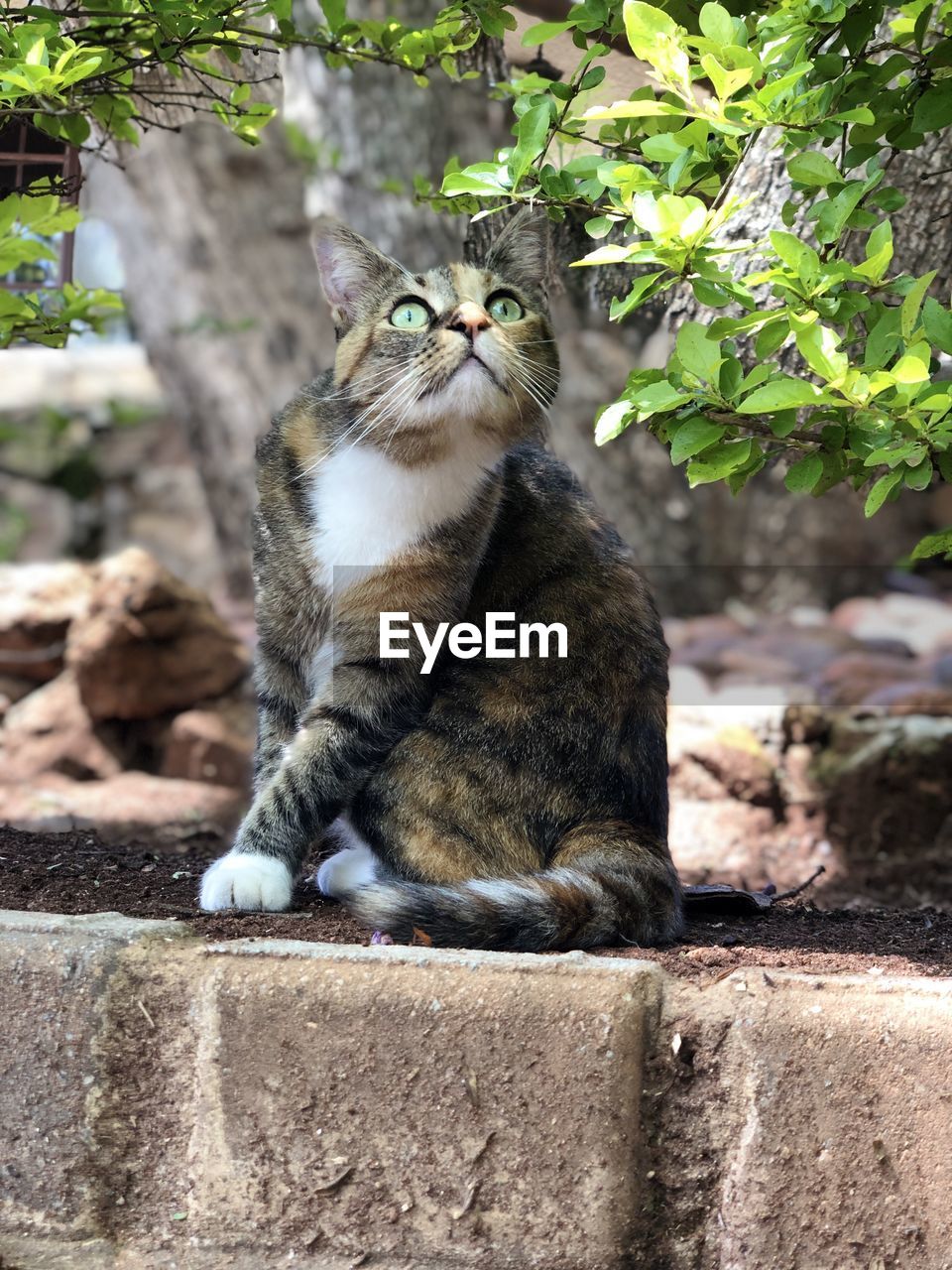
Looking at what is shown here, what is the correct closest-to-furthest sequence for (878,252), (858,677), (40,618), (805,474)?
(878,252)
(805,474)
(40,618)
(858,677)

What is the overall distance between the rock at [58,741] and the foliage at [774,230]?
379cm

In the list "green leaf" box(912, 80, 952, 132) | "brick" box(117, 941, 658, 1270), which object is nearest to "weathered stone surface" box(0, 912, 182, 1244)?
"brick" box(117, 941, 658, 1270)

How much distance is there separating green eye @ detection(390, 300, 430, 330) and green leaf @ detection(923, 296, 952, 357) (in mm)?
956

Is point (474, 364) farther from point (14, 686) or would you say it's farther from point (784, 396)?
point (14, 686)

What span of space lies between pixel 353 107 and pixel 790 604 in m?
4.30

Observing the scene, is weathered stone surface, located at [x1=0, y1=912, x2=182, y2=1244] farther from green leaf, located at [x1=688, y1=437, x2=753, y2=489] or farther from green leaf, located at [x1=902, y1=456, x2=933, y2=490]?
green leaf, located at [x1=902, y1=456, x2=933, y2=490]

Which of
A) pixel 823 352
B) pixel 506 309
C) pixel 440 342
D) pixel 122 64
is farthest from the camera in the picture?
pixel 122 64

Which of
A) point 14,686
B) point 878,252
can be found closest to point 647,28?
point 878,252

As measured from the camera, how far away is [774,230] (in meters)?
1.86

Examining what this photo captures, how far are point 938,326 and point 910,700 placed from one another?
383cm

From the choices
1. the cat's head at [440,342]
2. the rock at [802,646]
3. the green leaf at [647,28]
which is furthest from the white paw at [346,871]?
the rock at [802,646]

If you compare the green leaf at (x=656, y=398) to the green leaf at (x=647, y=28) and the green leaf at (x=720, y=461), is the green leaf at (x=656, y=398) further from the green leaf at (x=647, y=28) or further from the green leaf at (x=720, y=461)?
the green leaf at (x=647, y=28)

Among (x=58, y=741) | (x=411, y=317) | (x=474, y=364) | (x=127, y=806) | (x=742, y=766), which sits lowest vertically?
(x=127, y=806)

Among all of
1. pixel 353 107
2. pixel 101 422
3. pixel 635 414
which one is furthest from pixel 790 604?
pixel 635 414
